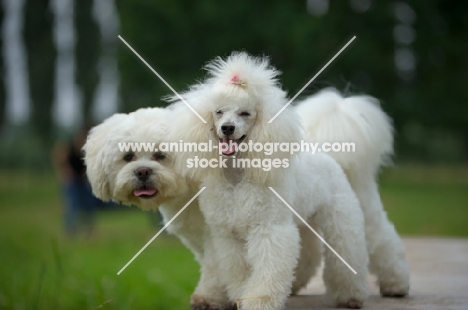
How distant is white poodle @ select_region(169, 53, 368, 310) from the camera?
4.00m

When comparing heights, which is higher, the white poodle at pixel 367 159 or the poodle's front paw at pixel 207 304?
the white poodle at pixel 367 159

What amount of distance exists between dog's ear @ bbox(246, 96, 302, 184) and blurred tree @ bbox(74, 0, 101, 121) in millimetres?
22953

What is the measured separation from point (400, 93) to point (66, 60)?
1321 centimetres

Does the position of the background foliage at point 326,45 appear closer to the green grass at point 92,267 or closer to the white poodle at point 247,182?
the green grass at point 92,267

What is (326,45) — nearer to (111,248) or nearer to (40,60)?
(111,248)

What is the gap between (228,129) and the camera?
13.2 feet

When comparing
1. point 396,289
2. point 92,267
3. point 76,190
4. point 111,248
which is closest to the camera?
point 396,289

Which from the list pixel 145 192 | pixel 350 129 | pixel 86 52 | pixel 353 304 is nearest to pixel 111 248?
pixel 350 129

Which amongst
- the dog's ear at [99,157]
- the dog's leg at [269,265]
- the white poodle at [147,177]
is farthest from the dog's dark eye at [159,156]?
the dog's leg at [269,265]

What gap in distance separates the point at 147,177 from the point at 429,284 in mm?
2638

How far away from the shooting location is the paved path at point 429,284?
4680mm

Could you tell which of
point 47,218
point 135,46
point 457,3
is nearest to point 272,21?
point 135,46

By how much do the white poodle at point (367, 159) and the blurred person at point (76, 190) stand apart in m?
8.39

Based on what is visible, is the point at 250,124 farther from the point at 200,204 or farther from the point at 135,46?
the point at 135,46
